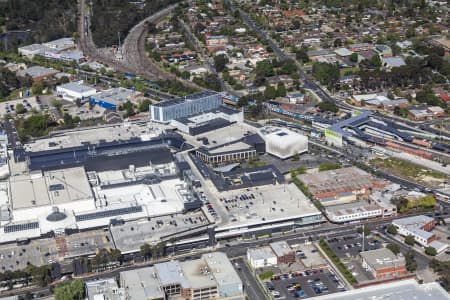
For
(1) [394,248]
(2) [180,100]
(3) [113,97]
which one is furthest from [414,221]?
(3) [113,97]

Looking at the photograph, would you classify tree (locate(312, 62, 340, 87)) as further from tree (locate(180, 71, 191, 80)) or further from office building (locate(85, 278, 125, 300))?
office building (locate(85, 278, 125, 300))

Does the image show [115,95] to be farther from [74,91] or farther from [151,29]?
[151,29]

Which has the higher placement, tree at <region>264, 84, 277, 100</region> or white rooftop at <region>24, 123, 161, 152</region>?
tree at <region>264, 84, 277, 100</region>

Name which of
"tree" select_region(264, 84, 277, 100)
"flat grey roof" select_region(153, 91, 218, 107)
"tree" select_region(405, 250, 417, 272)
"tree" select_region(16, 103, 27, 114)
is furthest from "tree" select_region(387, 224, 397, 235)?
"tree" select_region(16, 103, 27, 114)

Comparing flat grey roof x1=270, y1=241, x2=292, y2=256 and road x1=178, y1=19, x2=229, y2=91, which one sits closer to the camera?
flat grey roof x1=270, y1=241, x2=292, y2=256

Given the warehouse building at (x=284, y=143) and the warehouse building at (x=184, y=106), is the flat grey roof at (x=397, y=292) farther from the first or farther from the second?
the warehouse building at (x=184, y=106)

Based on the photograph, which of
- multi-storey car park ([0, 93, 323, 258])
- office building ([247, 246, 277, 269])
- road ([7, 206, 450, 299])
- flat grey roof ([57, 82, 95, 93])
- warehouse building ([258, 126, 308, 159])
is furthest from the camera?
flat grey roof ([57, 82, 95, 93])
